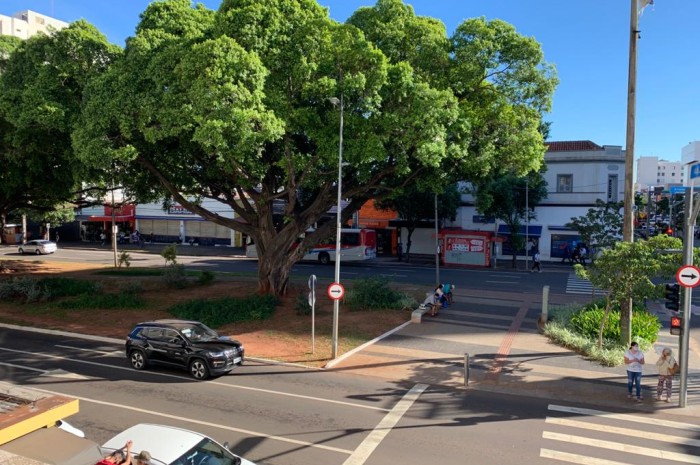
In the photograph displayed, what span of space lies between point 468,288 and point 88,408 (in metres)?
21.4

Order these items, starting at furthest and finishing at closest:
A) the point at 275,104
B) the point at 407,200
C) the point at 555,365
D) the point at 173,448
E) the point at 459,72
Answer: the point at 407,200
the point at 459,72
the point at 275,104
the point at 555,365
the point at 173,448

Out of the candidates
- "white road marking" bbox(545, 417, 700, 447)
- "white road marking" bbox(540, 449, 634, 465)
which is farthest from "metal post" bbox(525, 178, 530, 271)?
"white road marking" bbox(540, 449, 634, 465)

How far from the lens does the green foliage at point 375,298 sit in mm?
22234

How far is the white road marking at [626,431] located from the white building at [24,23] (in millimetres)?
94180

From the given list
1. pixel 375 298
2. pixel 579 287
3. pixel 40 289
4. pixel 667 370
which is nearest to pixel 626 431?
pixel 667 370

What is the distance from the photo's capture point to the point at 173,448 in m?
6.36

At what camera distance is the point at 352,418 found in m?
10.8

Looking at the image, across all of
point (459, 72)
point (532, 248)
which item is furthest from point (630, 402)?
point (532, 248)

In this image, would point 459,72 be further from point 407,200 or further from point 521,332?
point 407,200

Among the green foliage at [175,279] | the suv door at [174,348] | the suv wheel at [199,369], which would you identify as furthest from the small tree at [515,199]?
the suv wheel at [199,369]

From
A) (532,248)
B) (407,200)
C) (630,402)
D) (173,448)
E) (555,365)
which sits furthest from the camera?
(532,248)

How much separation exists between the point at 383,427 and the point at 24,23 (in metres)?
105

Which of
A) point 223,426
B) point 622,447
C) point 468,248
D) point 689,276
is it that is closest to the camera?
point 622,447

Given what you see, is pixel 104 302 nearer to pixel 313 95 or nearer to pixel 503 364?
pixel 313 95
